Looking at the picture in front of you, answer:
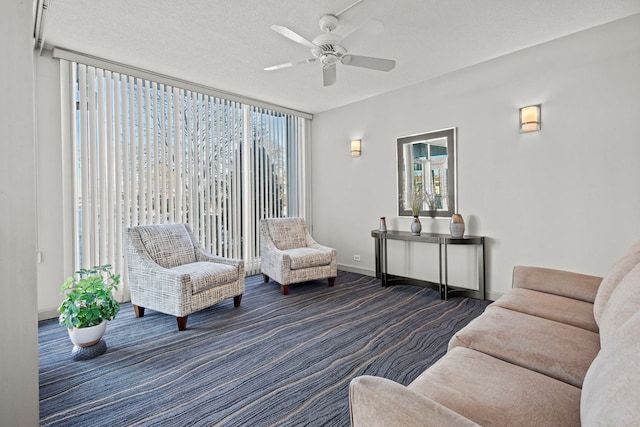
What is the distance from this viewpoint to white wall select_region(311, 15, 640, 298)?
279 cm

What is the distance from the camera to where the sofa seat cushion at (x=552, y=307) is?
173 cm

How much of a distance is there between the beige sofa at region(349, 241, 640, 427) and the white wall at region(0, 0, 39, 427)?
1.36m

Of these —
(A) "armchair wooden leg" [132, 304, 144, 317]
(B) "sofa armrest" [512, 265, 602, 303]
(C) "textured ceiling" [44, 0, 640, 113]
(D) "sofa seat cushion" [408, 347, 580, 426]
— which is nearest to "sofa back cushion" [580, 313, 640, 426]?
(D) "sofa seat cushion" [408, 347, 580, 426]

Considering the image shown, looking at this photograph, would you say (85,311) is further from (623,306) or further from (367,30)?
(623,306)

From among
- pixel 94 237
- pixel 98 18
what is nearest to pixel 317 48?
pixel 98 18

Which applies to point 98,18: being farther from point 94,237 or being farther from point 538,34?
point 538,34

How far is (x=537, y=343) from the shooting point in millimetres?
1465

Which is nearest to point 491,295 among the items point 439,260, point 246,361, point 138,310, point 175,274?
point 439,260

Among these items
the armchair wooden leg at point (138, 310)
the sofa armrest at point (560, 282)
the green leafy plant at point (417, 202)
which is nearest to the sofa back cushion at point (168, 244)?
the armchair wooden leg at point (138, 310)

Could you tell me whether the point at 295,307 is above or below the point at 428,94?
below

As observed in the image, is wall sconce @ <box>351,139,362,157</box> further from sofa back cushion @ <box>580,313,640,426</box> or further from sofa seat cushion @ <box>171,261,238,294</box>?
sofa back cushion @ <box>580,313,640,426</box>

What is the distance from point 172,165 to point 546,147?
422 cm

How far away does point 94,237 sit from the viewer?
338 cm

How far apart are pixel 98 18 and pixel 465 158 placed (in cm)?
389
